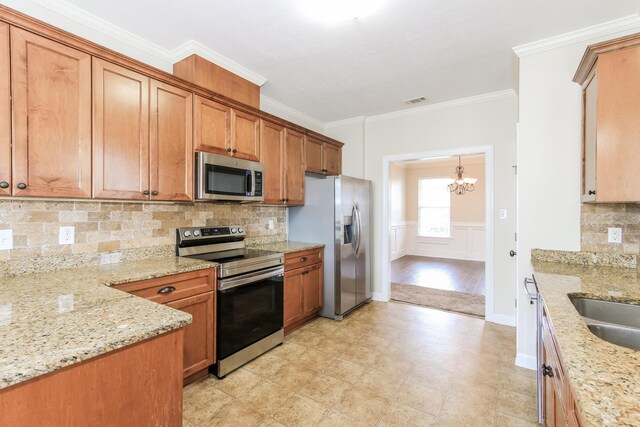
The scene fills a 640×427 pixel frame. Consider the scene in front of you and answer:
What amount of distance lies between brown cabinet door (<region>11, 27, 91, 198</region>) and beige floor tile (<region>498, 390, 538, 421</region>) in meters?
3.06

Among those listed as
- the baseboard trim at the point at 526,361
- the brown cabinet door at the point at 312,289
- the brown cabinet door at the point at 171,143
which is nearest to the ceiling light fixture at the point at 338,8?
the brown cabinet door at the point at 171,143

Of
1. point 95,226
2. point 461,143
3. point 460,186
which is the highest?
point 461,143

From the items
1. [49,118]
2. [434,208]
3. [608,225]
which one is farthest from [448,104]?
[434,208]

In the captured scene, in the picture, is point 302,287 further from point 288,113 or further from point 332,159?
point 288,113

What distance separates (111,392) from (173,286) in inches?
42.9

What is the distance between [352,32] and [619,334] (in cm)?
242

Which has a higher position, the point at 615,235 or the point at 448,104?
the point at 448,104

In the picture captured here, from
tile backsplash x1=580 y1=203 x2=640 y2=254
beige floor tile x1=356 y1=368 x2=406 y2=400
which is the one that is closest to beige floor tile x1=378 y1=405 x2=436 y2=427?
beige floor tile x1=356 y1=368 x2=406 y2=400

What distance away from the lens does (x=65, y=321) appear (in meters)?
1.09

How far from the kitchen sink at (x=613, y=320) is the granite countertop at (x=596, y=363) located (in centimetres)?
4

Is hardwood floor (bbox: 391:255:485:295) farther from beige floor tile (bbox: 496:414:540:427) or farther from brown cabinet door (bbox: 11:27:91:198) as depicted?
brown cabinet door (bbox: 11:27:91:198)

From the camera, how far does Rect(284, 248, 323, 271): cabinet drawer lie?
308 cm

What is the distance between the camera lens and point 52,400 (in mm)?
861

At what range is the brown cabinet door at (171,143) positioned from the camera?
7.18ft
